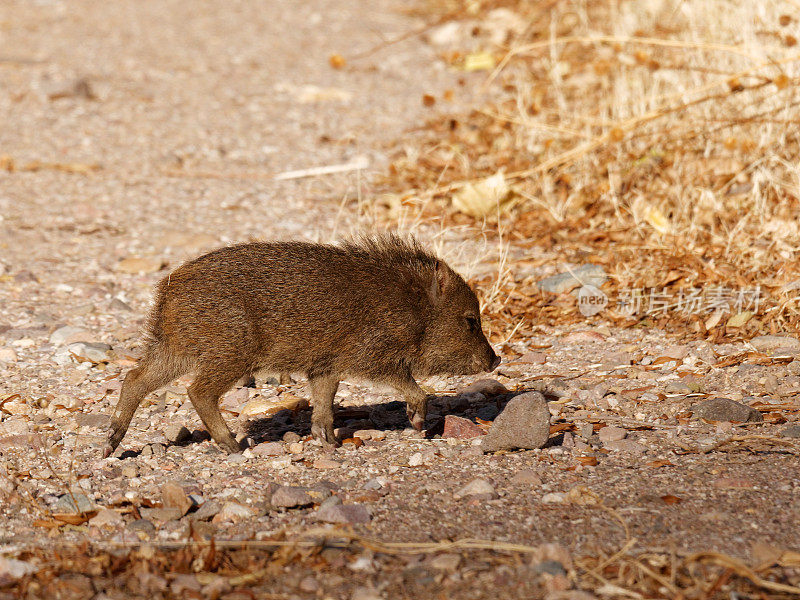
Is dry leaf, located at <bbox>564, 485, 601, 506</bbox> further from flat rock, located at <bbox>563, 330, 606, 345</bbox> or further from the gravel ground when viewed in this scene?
flat rock, located at <bbox>563, 330, 606, 345</bbox>

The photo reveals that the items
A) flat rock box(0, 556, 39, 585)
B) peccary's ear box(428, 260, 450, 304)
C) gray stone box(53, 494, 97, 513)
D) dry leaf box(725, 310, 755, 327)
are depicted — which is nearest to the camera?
flat rock box(0, 556, 39, 585)

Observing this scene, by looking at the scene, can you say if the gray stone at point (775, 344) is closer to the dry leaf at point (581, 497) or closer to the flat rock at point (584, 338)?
the flat rock at point (584, 338)

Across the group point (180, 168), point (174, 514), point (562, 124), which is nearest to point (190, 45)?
point (180, 168)

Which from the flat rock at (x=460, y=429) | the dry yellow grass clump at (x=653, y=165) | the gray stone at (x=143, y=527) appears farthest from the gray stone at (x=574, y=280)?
the gray stone at (x=143, y=527)

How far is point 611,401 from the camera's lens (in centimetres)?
524

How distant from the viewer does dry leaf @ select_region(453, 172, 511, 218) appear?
25.4 ft

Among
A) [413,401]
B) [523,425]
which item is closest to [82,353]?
[413,401]

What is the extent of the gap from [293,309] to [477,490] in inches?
53.5

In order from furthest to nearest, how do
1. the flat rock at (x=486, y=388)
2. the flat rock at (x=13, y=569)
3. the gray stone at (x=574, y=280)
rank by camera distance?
the gray stone at (x=574, y=280)
the flat rock at (x=486, y=388)
the flat rock at (x=13, y=569)

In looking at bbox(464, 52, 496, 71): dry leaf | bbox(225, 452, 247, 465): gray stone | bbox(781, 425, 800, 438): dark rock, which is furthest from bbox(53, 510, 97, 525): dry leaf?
bbox(464, 52, 496, 71): dry leaf

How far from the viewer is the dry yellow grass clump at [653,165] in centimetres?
655

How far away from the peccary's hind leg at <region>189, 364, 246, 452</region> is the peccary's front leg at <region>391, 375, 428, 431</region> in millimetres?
848

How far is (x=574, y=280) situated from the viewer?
6.76 m

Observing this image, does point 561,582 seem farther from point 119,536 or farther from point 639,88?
point 639,88
